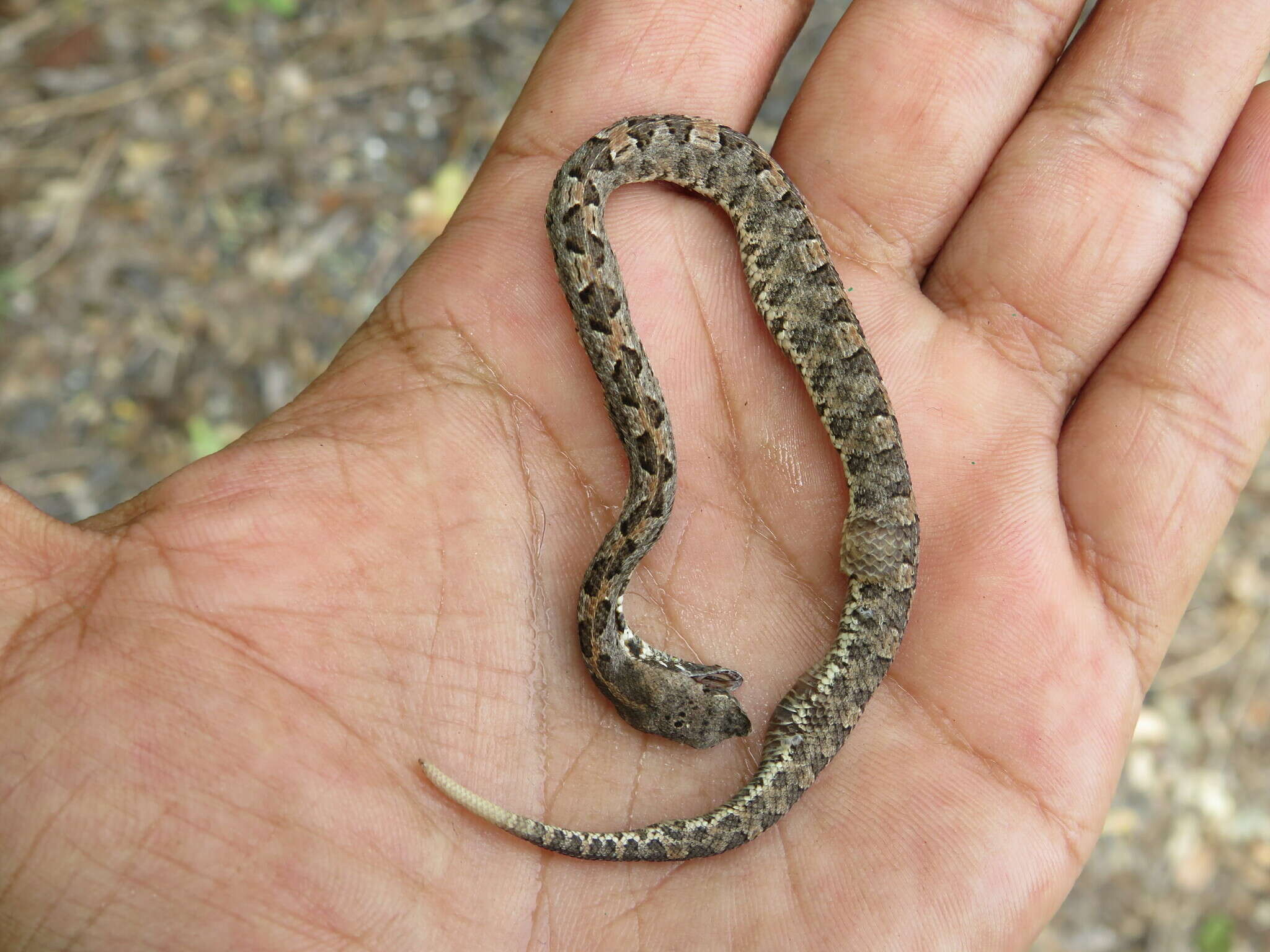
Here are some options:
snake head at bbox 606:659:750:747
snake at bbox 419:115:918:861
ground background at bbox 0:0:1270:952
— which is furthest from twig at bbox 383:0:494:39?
snake head at bbox 606:659:750:747

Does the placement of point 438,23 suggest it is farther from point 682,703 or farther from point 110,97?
point 682,703

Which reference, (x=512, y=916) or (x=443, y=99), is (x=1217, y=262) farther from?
(x=443, y=99)

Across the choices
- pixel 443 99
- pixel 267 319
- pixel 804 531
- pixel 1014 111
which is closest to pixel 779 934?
pixel 804 531

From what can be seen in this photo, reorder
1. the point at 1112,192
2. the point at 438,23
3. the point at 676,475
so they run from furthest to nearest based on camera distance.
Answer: the point at 438,23, the point at 1112,192, the point at 676,475

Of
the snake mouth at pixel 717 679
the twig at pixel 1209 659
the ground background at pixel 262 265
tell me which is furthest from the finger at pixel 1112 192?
the twig at pixel 1209 659

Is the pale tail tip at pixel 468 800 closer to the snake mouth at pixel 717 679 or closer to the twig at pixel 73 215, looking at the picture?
the snake mouth at pixel 717 679

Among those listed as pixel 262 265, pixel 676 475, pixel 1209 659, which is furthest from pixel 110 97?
pixel 1209 659

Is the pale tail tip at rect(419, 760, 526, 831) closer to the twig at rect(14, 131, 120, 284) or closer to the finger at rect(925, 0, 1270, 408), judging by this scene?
the finger at rect(925, 0, 1270, 408)
